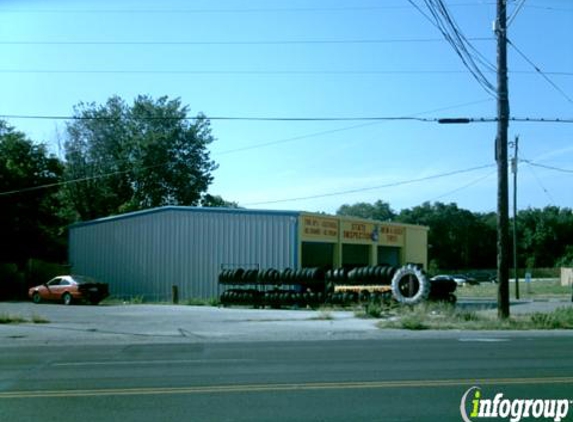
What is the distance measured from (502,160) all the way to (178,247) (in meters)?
22.2

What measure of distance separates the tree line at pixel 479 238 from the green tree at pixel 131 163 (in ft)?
190

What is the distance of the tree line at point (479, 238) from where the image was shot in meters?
120

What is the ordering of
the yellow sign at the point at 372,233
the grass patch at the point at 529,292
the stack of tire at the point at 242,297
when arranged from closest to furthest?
the stack of tire at the point at 242,297
the yellow sign at the point at 372,233
the grass patch at the point at 529,292

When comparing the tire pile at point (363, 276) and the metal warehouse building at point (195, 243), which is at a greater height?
the metal warehouse building at point (195, 243)

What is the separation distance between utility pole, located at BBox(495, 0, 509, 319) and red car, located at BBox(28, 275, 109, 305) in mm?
21821

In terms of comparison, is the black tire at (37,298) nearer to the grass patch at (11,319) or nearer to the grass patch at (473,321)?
the grass patch at (11,319)

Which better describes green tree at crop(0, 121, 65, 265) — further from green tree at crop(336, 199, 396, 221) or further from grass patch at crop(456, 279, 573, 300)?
green tree at crop(336, 199, 396, 221)

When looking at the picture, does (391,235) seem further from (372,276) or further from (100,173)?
(100,173)

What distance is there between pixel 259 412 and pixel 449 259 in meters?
117

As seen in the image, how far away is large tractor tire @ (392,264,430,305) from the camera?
30328mm

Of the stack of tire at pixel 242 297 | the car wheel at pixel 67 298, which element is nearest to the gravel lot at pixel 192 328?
the stack of tire at pixel 242 297

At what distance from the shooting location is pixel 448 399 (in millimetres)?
9055

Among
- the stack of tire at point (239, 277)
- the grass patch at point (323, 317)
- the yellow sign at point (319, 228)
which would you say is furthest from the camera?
the yellow sign at point (319, 228)

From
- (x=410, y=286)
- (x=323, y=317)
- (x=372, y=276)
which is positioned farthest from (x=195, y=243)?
(x=323, y=317)
